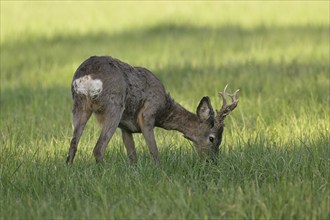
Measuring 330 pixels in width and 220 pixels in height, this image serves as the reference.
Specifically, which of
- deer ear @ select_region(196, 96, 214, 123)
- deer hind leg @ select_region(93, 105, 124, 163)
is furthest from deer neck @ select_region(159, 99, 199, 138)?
deer hind leg @ select_region(93, 105, 124, 163)

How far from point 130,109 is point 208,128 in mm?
953

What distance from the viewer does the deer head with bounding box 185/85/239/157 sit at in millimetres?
8594

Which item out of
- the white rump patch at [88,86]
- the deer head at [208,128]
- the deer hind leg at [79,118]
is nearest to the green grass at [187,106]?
the deer head at [208,128]

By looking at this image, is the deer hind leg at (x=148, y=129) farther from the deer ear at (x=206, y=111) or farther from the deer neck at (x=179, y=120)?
the deer ear at (x=206, y=111)

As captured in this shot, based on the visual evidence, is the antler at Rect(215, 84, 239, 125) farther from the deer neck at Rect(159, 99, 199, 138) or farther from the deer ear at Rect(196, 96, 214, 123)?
the deer neck at Rect(159, 99, 199, 138)

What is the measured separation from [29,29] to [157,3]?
6.60 metres

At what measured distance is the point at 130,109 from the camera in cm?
832

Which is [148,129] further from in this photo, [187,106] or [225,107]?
[187,106]

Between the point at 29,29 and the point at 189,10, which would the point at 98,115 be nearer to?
the point at 29,29

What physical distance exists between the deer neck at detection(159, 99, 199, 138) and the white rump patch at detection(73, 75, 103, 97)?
51.4 inches

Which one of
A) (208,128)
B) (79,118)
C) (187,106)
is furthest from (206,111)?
(187,106)

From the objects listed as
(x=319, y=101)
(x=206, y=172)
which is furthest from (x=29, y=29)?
(x=206, y=172)

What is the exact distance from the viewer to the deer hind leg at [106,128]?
7.80m

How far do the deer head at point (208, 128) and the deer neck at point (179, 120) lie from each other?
0.28ft
